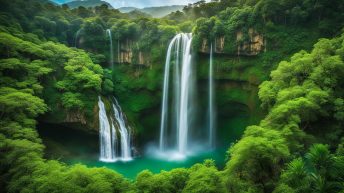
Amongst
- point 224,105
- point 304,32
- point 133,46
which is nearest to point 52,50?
point 133,46

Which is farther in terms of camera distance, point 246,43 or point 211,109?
point 211,109

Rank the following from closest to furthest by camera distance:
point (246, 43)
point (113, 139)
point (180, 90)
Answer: point (113, 139) → point (246, 43) → point (180, 90)

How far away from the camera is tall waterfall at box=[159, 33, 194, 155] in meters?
29.2

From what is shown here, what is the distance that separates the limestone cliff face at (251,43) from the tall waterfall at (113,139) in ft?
44.8

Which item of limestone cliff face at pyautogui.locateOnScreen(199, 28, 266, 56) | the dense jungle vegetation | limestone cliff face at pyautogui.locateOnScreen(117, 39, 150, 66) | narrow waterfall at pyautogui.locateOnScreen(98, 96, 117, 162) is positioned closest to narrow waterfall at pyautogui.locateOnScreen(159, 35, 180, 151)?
the dense jungle vegetation

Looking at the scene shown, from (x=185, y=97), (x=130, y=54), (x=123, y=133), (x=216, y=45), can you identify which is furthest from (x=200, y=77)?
(x=123, y=133)

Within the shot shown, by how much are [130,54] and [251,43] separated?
521 inches

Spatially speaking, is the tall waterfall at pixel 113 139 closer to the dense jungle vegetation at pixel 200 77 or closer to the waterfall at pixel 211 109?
the dense jungle vegetation at pixel 200 77

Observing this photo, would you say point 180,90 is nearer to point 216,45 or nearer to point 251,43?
point 216,45

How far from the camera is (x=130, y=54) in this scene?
107 feet

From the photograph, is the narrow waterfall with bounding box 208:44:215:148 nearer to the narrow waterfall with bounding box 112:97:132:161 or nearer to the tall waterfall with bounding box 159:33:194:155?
the tall waterfall with bounding box 159:33:194:155

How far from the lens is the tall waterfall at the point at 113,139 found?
84.5ft

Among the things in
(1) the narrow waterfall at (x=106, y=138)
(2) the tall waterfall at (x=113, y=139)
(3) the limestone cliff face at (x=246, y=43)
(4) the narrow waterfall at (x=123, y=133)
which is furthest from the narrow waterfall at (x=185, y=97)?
(1) the narrow waterfall at (x=106, y=138)

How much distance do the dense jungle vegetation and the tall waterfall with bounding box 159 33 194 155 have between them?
1.11m
